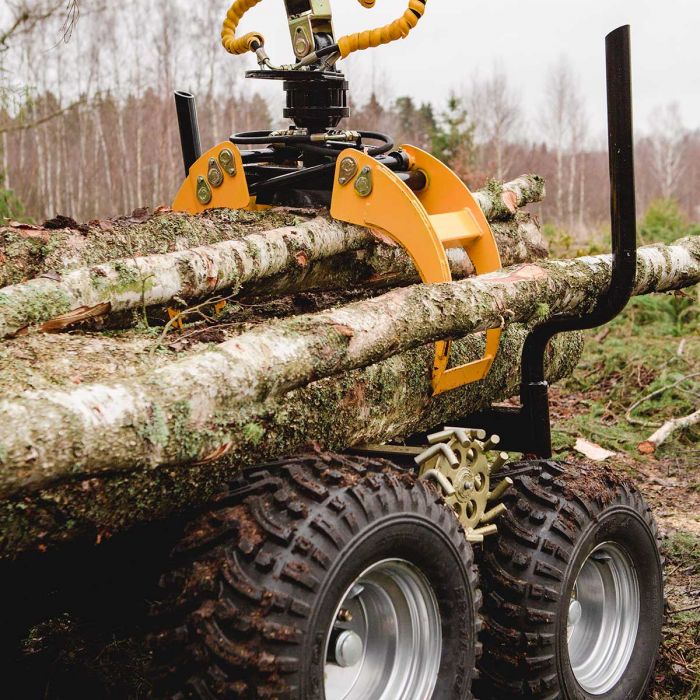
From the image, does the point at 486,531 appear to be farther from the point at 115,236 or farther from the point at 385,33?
the point at 385,33

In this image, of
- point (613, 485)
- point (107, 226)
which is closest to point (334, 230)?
point (107, 226)

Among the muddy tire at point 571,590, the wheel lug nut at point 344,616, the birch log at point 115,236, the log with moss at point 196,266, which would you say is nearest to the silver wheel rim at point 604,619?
the muddy tire at point 571,590

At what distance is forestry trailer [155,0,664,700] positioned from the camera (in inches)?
86.6

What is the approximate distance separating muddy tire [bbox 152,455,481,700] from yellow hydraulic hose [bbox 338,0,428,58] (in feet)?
6.10

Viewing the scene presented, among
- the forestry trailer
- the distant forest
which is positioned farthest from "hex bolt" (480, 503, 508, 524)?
the distant forest

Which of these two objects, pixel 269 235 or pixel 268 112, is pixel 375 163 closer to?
pixel 269 235

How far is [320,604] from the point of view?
7.25 feet

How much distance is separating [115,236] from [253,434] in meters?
1.21

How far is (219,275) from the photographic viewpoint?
3242 millimetres

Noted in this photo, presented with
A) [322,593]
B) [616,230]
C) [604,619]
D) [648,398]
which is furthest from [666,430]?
[322,593]

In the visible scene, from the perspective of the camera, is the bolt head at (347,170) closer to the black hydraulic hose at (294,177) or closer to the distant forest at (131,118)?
the black hydraulic hose at (294,177)

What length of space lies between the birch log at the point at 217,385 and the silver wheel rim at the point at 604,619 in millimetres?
986

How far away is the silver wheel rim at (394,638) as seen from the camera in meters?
2.60

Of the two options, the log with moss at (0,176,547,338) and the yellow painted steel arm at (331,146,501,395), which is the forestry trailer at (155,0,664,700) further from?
the log with moss at (0,176,547,338)
